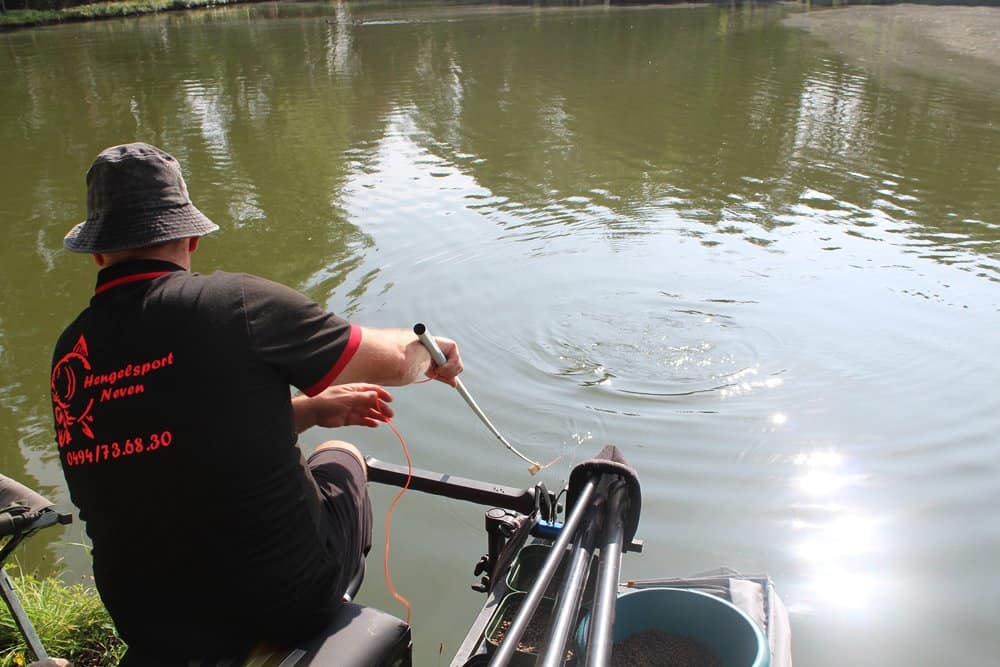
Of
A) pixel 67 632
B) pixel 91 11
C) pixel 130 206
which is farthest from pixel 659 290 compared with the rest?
pixel 91 11

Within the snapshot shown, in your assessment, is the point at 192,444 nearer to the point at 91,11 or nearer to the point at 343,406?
the point at 343,406

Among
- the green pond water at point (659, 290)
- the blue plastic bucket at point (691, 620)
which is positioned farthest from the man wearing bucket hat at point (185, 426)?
the blue plastic bucket at point (691, 620)

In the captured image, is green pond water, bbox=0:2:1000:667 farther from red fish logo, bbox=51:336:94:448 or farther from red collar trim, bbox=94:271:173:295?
red collar trim, bbox=94:271:173:295

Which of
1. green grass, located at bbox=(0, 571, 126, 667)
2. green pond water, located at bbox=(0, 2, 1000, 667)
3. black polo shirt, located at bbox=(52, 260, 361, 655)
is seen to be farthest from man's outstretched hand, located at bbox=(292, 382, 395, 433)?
green grass, located at bbox=(0, 571, 126, 667)

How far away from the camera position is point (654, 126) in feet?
41.3

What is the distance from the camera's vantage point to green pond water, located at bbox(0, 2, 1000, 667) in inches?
149

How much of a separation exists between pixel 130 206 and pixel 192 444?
60cm

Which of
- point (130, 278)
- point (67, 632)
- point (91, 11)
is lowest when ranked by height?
point (67, 632)

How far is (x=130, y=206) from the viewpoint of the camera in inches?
80.1

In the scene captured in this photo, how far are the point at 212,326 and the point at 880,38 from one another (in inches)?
970

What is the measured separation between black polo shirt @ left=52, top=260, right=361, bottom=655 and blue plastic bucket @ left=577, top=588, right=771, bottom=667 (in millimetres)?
881

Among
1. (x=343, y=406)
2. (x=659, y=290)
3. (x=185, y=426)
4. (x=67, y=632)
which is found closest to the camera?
(x=185, y=426)

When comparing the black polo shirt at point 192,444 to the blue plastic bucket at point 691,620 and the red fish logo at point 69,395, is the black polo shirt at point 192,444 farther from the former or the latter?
the blue plastic bucket at point 691,620

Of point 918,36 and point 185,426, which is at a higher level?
point 185,426
